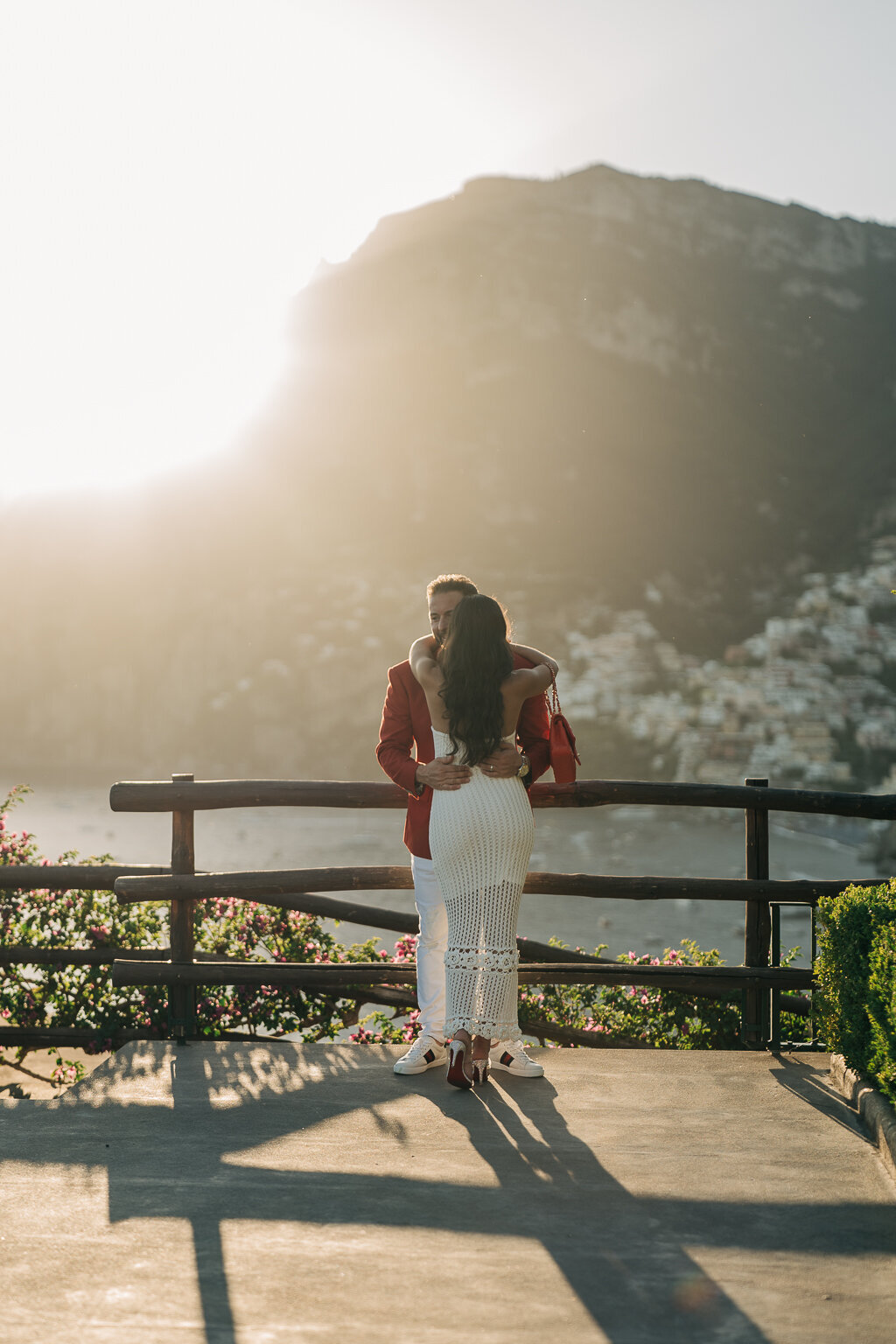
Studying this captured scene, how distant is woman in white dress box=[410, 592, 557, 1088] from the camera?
381 centimetres

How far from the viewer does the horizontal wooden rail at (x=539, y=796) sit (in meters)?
4.46

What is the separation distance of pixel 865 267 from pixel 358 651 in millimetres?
62370

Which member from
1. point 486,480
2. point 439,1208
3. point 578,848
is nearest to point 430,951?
point 439,1208

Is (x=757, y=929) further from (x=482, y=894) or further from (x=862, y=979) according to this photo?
(x=482, y=894)

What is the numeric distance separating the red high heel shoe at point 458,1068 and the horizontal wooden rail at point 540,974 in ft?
2.34

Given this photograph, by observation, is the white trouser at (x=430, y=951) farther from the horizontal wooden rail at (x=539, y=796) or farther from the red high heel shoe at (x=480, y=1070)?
the horizontal wooden rail at (x=539, y=796)

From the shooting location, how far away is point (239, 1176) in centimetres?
299

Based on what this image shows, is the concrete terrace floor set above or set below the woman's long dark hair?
below

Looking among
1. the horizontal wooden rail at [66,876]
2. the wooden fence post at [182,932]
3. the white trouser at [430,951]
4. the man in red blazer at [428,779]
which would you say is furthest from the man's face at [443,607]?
the horizontal wooden rail at [66,876]

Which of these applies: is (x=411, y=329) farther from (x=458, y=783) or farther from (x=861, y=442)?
(x=458, y=783)

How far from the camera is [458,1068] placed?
3764mm

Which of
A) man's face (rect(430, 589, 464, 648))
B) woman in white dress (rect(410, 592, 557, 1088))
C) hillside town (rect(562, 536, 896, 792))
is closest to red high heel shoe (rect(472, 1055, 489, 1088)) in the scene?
woman in white dress (rect(410, 592, 557, 1088))

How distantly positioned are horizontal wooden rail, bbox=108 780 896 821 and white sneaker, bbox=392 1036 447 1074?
93cm

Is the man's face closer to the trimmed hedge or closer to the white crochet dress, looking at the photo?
the white crochet dress
